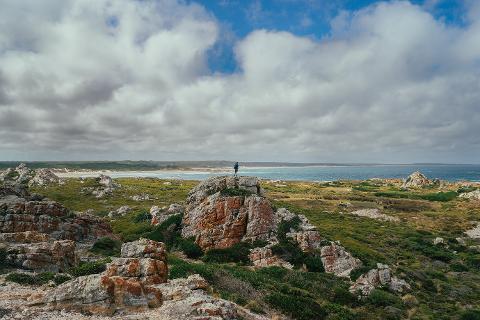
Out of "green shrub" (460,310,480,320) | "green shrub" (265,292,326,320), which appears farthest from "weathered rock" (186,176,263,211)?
"green shrub" (460,310,480,320)

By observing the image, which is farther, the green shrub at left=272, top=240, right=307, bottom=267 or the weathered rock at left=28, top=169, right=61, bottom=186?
the weathered rock at left=28, top=169, right=61, bottom=186

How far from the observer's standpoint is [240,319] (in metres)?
18.0

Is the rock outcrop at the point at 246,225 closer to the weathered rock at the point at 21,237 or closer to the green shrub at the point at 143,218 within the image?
the green shrub at the point at 143,218

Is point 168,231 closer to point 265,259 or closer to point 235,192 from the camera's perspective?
point 235,192

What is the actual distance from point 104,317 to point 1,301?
5464mm

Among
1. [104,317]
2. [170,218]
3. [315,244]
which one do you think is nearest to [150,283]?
[104,317]

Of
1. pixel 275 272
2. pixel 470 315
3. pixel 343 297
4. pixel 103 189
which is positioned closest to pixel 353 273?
pixel 343 297

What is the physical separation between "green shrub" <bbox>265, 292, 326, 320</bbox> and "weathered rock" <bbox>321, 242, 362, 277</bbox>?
13.9 m

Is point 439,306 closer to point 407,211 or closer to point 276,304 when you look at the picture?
point 276,304

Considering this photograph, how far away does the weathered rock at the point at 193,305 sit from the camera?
17109 mm

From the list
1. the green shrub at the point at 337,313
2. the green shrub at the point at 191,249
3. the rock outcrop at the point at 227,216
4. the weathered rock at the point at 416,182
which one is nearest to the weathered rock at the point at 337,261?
the rock outcrop at the point at 227,216

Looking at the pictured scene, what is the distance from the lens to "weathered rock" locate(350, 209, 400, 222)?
90688 mm

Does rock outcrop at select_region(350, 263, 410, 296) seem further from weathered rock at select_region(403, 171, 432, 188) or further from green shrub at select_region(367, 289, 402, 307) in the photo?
weathered rock at select_region(403, 171, 432, 188)

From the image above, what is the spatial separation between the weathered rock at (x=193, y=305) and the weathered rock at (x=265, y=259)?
17477 millimetres
